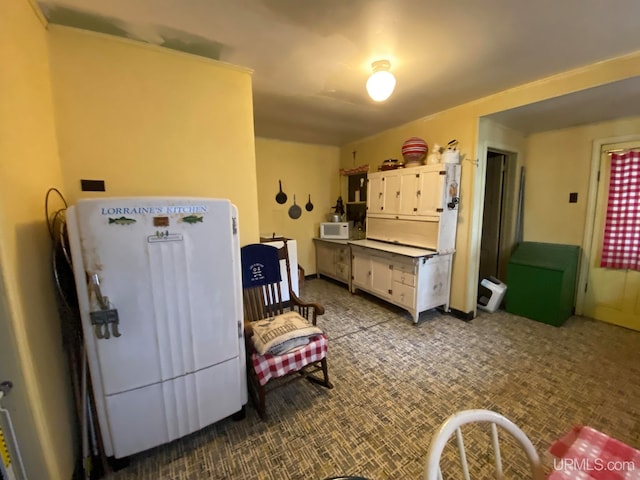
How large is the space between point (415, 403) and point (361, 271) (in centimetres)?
A: 210

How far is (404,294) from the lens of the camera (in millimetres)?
3191

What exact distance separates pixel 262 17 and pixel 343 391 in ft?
8.33

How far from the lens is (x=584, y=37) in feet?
5.69

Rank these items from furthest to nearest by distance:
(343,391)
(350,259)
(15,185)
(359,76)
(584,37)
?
(350,259) < (359,76) < (343,391) < (584,37) < (15,185)

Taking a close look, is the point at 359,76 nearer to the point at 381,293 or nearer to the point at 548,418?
the point at 381,293

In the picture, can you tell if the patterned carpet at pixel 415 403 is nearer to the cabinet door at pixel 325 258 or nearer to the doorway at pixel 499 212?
the doorway at pixel 499 212

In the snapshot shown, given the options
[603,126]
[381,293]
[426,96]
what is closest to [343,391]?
[381,293]

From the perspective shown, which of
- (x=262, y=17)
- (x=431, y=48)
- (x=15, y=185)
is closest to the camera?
(x=15, y=185)

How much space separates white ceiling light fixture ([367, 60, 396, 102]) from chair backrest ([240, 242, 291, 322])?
1515 millimetres

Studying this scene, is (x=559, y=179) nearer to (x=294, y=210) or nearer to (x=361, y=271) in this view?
(x=361, y=271)

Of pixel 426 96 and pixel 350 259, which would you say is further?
pixel 350 259

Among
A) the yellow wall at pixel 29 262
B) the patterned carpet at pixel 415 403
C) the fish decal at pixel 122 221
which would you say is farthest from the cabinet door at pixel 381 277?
the yellow wall at pixel 29 262

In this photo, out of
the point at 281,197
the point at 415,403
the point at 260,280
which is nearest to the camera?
the point at 415,403

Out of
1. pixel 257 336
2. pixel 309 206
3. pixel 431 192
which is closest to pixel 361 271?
pixel 431 192
